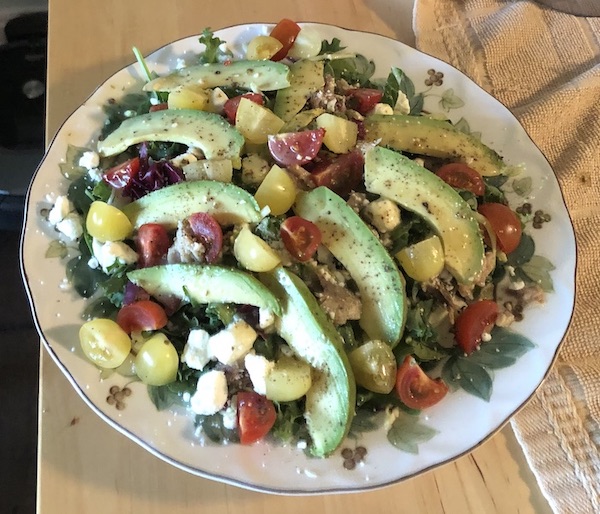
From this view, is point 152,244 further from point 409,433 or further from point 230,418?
point 409,433

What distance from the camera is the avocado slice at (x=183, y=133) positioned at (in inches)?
49.6

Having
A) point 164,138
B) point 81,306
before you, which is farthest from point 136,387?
point 164,138

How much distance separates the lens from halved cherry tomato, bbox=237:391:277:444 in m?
1.06

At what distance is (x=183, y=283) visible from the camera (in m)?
1.14

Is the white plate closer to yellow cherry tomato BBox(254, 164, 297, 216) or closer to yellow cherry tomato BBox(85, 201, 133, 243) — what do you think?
yellow cherry tomato BBox(85, 201, 133, 243)

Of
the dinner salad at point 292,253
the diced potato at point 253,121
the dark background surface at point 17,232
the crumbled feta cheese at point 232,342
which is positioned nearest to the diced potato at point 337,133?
the dinner salad at point 292,253

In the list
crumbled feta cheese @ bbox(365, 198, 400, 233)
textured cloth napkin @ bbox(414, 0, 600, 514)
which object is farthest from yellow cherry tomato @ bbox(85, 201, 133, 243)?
textured cloth napkin @ bbox(414, 0, 600, 514)

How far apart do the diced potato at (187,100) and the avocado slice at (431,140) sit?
0.35 m

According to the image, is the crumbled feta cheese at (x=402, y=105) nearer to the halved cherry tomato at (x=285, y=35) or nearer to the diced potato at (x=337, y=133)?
the diced potato at (x=337, y=133)

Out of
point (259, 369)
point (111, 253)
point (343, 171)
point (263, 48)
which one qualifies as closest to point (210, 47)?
point (263, 48)

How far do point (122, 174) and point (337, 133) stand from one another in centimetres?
44

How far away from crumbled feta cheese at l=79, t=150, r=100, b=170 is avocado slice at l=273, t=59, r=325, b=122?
385 mm

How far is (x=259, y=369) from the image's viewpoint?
106cm

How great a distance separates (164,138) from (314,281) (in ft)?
1.39
